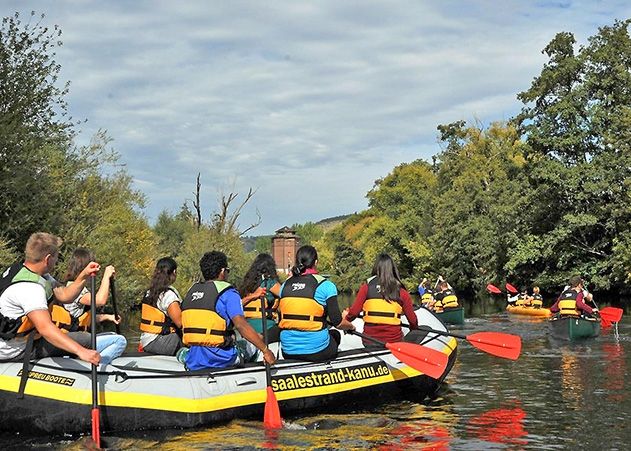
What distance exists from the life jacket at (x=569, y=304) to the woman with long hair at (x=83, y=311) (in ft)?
38.0

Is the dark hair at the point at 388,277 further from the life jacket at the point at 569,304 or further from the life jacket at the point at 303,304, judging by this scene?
the life jacket at the point at 569,304

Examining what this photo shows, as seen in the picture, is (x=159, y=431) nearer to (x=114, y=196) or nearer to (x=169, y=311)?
(x=169, y=311)

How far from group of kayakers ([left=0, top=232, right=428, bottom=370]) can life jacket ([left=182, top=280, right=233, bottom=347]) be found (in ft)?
0.03

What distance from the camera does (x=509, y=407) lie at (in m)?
9.41

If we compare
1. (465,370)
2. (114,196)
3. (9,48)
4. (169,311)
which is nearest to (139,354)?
(169,311)

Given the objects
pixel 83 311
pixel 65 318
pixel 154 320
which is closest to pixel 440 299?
pixel 154 320

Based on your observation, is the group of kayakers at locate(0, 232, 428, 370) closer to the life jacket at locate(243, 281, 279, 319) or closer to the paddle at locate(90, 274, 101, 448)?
the life jacket at locate(243, 281, 279, 319)

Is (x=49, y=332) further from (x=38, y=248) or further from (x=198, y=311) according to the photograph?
(x=198, y=311)

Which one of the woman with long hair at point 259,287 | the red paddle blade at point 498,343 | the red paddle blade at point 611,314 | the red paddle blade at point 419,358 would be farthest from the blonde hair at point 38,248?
the red paddle blade at point 611,314

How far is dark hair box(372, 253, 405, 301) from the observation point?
9.49 metres

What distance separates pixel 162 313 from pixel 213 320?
3.74ft

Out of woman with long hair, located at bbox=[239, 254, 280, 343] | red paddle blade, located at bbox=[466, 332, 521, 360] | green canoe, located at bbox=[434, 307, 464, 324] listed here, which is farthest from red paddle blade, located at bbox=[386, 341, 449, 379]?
green canoe, located at bbox=[434, 307, 464, 324]

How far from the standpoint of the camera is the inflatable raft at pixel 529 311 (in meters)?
24.4

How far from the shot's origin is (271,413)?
7.86 m
